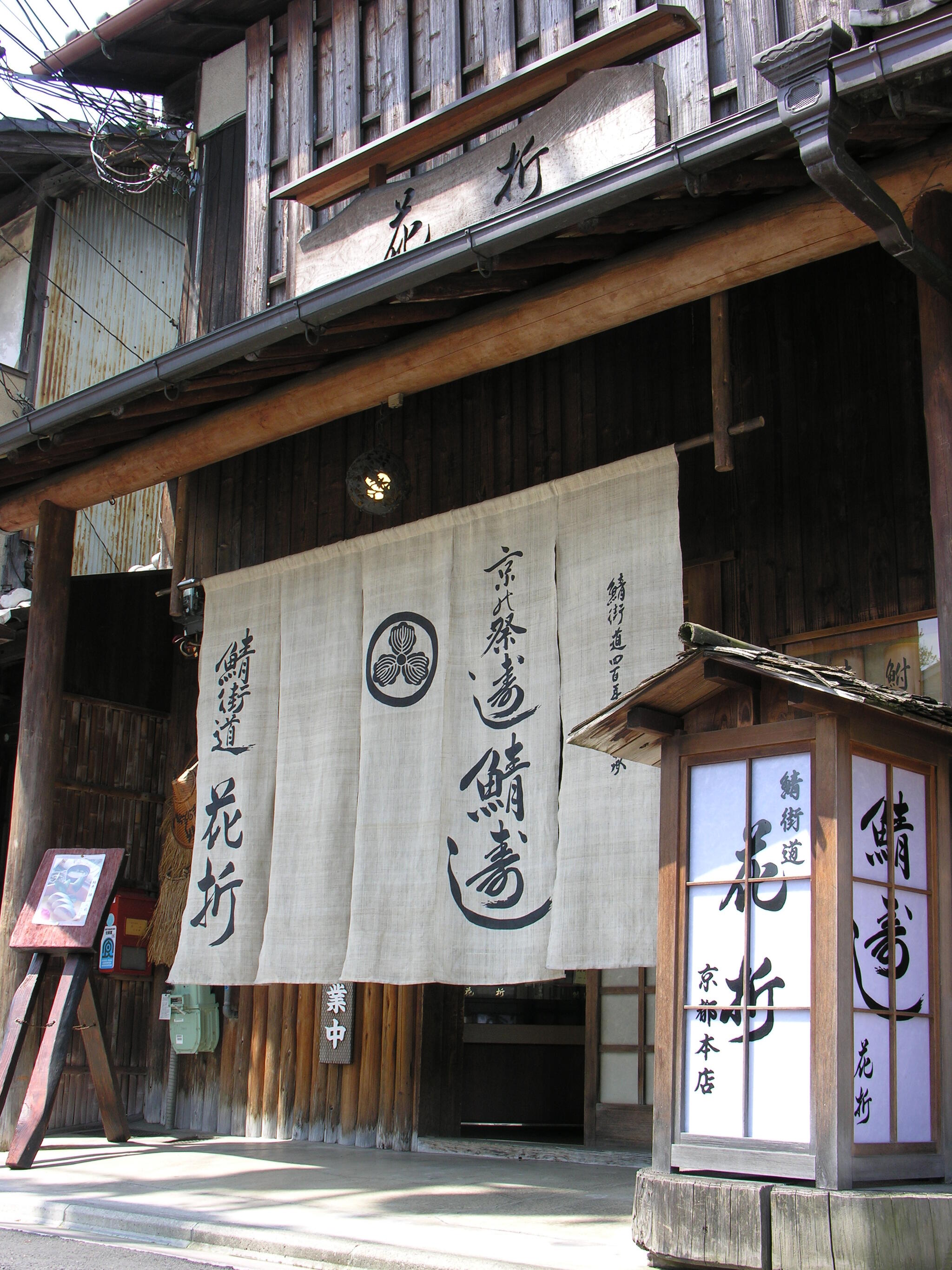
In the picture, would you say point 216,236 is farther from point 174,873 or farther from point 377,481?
point 174,873

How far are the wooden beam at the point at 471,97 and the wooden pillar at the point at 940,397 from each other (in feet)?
6.15

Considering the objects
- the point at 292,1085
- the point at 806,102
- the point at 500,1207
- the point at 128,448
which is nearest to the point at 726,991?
the point at 500,1207

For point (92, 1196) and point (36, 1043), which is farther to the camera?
point (36, 1043)

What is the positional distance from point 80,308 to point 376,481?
8379 millimetres

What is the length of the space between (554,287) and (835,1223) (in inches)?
193

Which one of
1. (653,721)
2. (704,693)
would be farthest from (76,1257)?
(704,693)

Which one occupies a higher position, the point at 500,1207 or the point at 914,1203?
the point at 914,1203

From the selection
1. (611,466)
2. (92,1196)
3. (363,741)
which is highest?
(611,466)

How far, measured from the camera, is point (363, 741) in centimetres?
824

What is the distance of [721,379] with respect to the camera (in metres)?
6.59

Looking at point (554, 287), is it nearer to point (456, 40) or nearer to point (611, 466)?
point (611, 466)

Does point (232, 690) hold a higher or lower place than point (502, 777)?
higher

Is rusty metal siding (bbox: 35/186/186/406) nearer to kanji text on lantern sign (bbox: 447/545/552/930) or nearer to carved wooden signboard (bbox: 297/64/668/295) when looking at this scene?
carved wooden signboard (bbox: 297/64/668/295)

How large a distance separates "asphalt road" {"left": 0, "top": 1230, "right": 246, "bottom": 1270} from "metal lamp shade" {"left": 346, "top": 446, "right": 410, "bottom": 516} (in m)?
4.94
